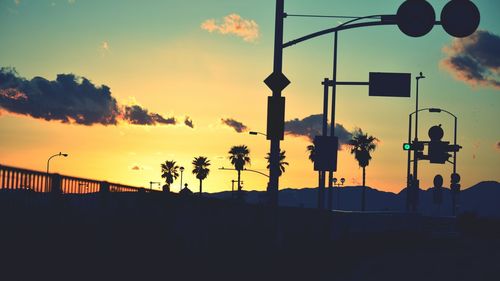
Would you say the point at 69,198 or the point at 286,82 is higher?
the point at 286,82

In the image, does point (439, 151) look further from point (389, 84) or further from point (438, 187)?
point (389, 84)

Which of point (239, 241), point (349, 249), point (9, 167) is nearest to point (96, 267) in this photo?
point (9, 167)

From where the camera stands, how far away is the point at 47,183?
13.4 meters

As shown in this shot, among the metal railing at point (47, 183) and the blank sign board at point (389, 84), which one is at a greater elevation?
the blank sign board at point (389, 84)

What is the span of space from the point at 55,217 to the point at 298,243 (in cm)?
1578

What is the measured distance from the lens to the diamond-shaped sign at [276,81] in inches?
855

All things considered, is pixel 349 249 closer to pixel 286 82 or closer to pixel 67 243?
pixel 286 82

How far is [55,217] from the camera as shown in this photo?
1358 cm

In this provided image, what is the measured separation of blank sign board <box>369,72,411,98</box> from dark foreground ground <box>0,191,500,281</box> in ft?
15.5

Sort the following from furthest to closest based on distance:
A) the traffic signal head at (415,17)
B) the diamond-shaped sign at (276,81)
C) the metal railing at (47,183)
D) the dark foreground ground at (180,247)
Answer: the diamond-shaped sign at (276,81)
the traffic signal head at (415,17)
the dark foreground ground at (180,247)
the metal railing at (47,183)

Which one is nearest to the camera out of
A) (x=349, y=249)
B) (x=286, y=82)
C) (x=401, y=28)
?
(x=401, y=28)

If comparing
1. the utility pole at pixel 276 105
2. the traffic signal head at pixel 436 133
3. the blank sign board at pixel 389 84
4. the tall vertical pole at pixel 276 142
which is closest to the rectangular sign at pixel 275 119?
the utility pole at pixel 276 105

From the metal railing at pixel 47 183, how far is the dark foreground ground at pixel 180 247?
152mm

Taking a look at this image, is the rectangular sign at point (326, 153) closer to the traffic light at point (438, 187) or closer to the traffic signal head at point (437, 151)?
the traffic signal head at point (437, 151)
